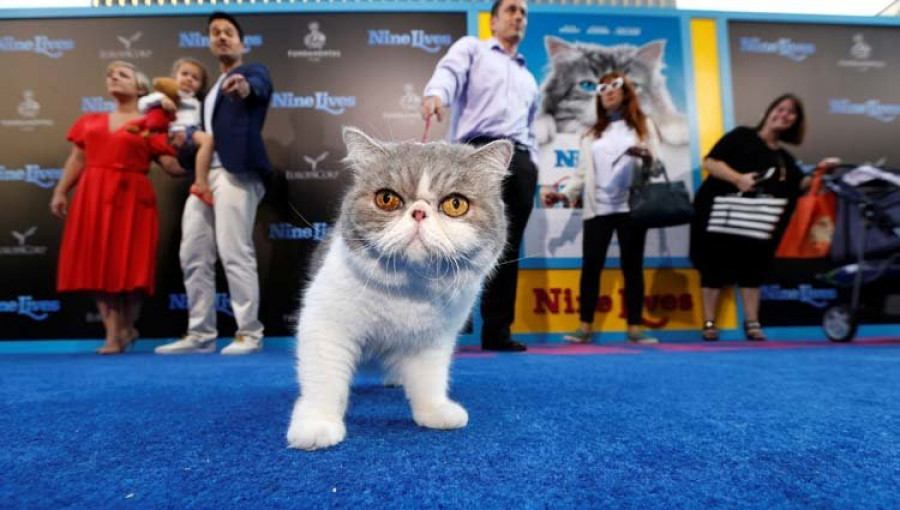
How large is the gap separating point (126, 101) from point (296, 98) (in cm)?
119

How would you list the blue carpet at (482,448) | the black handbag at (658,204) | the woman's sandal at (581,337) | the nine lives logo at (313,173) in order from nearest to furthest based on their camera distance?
the blue carpet at (482,448) < the black handbag at (658,204) < the woman's sandal at (581,337) < the nine lives logo at (313,173)

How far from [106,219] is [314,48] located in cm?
207

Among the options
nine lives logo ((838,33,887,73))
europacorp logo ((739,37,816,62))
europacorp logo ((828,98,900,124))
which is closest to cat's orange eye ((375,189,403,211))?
europacorp logo ((739,37,816,62))

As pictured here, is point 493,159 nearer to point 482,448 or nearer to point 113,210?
point 482,448

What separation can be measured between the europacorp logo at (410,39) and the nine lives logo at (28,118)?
8.89ft

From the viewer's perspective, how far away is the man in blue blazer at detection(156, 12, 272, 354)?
274cm

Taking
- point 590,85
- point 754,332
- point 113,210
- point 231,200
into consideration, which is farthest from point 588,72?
point 113,210

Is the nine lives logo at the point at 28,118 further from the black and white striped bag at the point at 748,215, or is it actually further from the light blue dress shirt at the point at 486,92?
the black and white striped bag at the point at 748,215

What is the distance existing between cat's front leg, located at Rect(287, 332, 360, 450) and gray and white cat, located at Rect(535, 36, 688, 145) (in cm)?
342

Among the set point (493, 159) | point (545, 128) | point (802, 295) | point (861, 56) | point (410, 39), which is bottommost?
point (802, 295)

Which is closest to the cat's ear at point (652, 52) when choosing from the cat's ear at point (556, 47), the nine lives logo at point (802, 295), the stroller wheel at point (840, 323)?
the cat's ear at point (556, 47)

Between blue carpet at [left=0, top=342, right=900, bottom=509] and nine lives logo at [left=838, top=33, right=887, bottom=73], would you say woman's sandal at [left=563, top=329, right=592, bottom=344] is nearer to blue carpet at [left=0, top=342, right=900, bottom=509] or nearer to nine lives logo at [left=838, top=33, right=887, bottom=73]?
blue carpet at [left=0, top=342, right=900, bottom=509]

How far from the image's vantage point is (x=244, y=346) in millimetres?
2795

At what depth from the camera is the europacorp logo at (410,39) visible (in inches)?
155
